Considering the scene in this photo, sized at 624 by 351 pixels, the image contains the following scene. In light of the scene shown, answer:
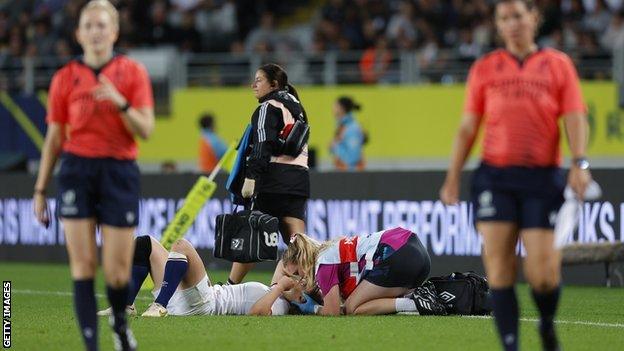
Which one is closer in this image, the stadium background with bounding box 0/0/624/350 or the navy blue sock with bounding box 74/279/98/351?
the navy blue sock with bounding box 74/279/98/351

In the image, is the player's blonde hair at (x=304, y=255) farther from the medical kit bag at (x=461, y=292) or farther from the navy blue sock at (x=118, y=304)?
the navy blue sock at (x=118, y=304)

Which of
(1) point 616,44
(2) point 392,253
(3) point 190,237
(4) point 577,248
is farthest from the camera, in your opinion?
(1) point 616,44

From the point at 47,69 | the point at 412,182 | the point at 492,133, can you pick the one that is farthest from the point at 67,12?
the point at 492,133

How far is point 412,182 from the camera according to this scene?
17.6 metres

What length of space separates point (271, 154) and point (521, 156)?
5.00m

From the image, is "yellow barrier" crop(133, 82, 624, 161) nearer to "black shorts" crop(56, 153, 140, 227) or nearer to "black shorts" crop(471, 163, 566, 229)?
"black shorts" crop(471, 163, 566, 229)

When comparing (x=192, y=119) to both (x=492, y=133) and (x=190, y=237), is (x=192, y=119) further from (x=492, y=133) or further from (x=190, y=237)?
(x=492, y=133)

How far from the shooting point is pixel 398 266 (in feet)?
38.1

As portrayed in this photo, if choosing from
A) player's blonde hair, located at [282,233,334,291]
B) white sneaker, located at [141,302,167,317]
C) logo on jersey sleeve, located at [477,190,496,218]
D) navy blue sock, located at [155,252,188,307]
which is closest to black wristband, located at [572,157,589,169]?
logo on jersey sleeve, located at [477,190,496,218]

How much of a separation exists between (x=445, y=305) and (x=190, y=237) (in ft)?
26.0

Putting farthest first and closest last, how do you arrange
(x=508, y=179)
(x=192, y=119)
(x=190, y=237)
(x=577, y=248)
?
(x=192, y=119), (x=190, y=237), (x=577, y=248), (x=508, y=179)

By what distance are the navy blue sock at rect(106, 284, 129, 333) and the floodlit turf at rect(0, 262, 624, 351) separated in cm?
110

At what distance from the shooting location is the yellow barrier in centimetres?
2245

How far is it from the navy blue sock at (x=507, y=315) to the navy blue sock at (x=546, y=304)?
13cm
